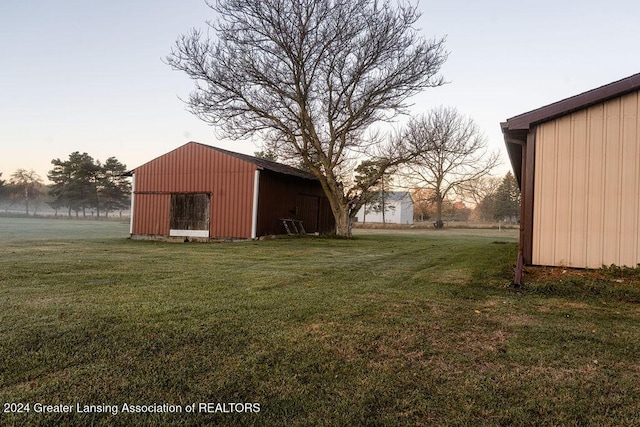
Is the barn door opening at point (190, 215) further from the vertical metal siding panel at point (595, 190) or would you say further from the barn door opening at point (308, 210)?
the vertical metal siding panel at point (595, 190)

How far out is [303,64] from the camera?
15438 mm

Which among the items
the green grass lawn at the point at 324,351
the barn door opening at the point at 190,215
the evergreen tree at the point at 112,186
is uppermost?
the evergreen tree at the point at 112,186

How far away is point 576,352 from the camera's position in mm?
2932

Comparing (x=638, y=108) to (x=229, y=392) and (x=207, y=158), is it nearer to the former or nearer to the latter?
(x=229, y=392)

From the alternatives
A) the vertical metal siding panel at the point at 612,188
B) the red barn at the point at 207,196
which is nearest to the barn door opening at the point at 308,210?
the red barn at the point at 207,196

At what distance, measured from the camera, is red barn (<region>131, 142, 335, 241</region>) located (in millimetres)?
15602

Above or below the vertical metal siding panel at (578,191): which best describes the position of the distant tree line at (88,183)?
above

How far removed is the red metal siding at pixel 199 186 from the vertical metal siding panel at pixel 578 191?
37.9ft

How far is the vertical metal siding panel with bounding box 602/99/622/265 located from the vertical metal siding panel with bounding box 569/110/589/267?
28cm

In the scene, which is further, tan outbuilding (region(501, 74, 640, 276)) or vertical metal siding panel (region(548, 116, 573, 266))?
vertical metal siding panel (region(548, 116, 573, 266))

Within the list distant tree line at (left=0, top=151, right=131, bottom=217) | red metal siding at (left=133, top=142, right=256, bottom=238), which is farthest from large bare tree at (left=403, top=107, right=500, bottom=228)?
distant tree line at (left=0, top=151, right=131, bottom=217)

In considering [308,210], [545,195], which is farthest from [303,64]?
[545,195]

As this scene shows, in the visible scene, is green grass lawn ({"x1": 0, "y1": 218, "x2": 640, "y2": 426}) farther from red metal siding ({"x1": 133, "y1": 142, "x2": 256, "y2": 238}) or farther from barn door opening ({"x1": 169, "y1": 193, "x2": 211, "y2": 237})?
barn door opening ({"x1": 169, "y1": 193, "x2": 211, "y2": 237})

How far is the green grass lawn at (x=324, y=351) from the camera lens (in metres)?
2.04
